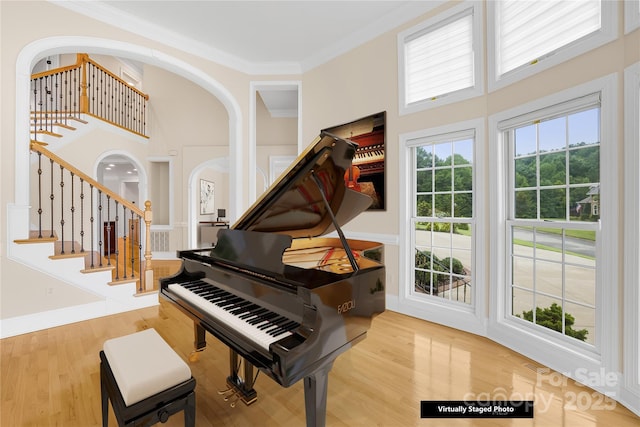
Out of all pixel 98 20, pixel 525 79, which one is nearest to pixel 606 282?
pixel 525 79

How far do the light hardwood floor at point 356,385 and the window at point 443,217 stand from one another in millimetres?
594

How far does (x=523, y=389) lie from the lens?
6.44 ft

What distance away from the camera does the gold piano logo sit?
4.28 ft

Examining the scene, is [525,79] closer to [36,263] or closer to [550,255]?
[550,255]

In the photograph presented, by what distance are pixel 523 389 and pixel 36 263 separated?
4.68m

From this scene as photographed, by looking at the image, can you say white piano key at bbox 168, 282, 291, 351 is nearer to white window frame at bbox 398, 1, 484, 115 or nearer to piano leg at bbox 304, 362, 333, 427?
piano leg at bbox 304, 362, 333, 427

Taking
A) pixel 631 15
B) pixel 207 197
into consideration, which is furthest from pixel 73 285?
pixel 207 197

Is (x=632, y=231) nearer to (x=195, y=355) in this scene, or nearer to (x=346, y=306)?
(x=346, y=306)

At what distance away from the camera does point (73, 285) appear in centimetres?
316

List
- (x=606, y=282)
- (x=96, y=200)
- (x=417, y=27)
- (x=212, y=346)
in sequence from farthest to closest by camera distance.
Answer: (x=96, y=200) < (x=417, y=27) < (x=212, y=346) < (x=606, y=282)

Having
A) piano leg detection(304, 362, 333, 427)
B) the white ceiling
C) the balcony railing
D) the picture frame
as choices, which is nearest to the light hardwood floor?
piano leg detection(304, 362, 333, 427)

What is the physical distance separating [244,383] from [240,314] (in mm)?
693

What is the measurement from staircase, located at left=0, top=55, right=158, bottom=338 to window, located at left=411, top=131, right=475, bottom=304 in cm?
350

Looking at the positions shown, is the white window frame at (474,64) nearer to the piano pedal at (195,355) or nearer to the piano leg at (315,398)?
the piano leg at (315,398)
